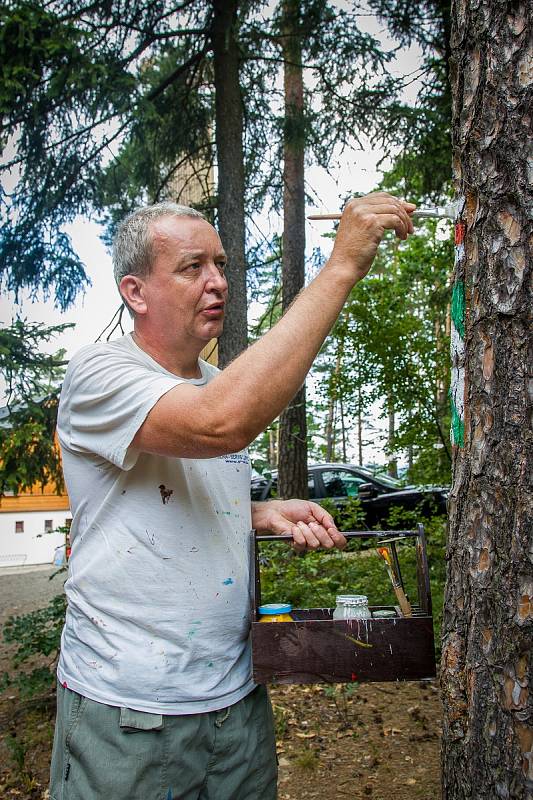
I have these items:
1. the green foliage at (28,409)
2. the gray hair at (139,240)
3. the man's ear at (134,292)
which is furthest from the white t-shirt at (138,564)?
the green foliage at (28,409)

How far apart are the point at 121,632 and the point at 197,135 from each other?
6.96 meters

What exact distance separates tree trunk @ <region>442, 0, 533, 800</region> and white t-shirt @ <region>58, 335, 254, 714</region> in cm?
54

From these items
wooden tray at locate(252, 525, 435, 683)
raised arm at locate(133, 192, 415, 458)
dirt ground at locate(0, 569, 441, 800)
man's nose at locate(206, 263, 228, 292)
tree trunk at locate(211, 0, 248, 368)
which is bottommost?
dirt ground at locate(0, 569, 441, 800)

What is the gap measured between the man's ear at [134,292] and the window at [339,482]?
10147 mm

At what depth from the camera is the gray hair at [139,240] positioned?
179cm

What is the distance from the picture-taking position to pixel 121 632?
1.55 metres

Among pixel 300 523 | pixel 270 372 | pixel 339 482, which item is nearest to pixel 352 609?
pixel 300 523

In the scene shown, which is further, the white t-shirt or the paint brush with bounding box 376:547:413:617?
the paint brush with bounding box 376:547:413:617

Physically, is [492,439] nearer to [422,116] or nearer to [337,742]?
[337,742]

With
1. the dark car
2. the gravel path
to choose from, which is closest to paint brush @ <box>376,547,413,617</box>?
the gravel path

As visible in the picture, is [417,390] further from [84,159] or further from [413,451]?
[84,159]

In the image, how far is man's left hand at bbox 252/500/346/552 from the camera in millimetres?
1773

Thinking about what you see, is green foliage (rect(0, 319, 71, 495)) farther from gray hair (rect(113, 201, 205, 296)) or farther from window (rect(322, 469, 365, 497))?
window (rect(322, 469, 365, 497))

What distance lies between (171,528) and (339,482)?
10490 mm
